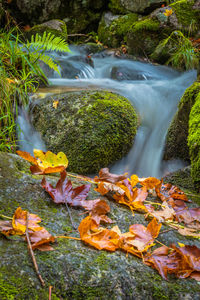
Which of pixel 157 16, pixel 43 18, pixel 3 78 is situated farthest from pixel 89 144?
pixel 43 18

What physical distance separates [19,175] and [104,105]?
6.19 feet

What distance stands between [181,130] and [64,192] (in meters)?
2.28

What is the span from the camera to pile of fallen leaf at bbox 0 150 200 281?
0.96 m

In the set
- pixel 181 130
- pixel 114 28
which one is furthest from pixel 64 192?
pixel 114 28

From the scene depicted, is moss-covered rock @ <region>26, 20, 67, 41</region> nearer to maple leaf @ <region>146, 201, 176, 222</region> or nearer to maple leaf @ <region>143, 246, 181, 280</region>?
maple leaf @ <region>146, 201, 176, 222</region>

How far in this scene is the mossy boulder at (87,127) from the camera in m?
2.74

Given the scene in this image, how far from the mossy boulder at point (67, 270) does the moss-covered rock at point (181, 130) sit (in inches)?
89.0

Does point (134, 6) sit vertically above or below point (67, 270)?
above

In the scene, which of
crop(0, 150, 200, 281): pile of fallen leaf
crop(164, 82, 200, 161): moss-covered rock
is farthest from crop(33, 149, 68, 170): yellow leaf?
crop(164, 82, 200, 161): moss-covered rock

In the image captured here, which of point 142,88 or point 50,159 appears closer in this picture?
point 50,159

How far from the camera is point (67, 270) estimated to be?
33.2 inches

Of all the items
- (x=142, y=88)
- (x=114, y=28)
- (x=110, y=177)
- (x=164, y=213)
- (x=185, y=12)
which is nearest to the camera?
(x=164, y=213)

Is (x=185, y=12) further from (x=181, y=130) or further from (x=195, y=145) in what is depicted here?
(x=195, y=145)

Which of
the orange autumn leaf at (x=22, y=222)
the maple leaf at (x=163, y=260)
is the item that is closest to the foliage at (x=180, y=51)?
the maple leaf at (x=163, y=260)
